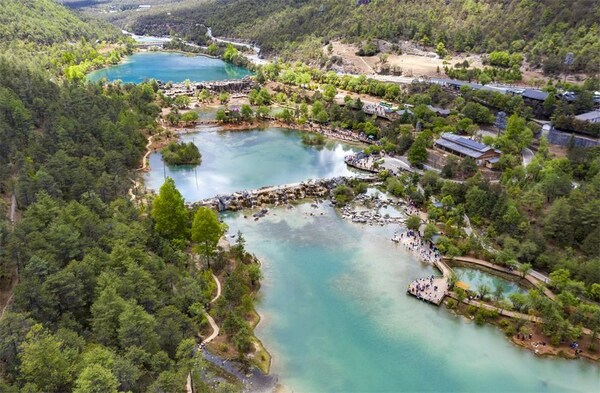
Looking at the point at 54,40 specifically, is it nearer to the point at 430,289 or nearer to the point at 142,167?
the point at 142,167

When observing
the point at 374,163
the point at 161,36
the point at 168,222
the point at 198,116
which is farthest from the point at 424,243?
the point at 161,36

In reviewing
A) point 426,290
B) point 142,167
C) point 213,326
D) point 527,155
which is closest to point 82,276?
point 213,326

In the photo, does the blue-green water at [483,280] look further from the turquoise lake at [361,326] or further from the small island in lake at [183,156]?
the small island in lake at [183,156]

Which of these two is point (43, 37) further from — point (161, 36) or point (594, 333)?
point (594, 333)

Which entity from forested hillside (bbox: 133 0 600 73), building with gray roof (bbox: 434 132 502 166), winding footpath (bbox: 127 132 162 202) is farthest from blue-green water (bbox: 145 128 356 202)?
forested hillside (bbox: 133 0 600 73)

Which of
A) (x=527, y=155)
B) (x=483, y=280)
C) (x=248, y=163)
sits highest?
(x=527, y=155)

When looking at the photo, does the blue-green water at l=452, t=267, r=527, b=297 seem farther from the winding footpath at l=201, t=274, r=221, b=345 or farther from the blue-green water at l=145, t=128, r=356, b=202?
the blue-green water at l=145, t=128, r=356, b=202
